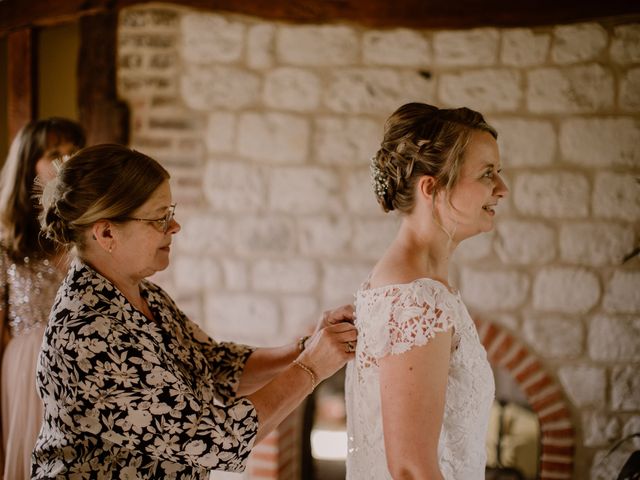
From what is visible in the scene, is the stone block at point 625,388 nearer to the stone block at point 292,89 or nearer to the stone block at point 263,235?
the stone block at point 263,235

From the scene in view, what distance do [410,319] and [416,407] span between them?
0.62 feet

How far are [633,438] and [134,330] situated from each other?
2.41 meters

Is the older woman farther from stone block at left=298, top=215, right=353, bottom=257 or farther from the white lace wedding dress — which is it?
stone block at left=298, top=215, right=353, bottom=257

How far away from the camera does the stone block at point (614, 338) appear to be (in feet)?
9.39

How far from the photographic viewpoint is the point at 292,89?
3074 mm

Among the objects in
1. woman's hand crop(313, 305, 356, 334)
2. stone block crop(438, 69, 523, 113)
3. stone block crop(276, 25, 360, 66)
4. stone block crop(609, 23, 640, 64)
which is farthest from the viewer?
stone block crop(276, 25, 360, 66)

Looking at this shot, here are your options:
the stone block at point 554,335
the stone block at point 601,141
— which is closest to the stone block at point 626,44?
the stone block at point 601,141

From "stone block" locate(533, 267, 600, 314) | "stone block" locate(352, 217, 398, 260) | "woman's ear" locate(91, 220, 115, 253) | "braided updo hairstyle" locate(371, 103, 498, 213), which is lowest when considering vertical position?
"stone block" locate(533, 267, 600, 314)

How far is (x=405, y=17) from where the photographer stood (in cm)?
295

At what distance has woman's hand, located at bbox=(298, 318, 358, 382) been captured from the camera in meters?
1.64

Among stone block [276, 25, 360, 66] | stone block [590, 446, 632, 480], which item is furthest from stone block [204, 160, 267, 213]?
stone block [590, 446, 632, 480]

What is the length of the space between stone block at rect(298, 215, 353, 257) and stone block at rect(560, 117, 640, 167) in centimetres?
107

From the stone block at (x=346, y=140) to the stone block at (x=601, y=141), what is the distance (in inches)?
34.2

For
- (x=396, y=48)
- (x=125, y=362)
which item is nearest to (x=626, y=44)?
(x=396, y=48)
